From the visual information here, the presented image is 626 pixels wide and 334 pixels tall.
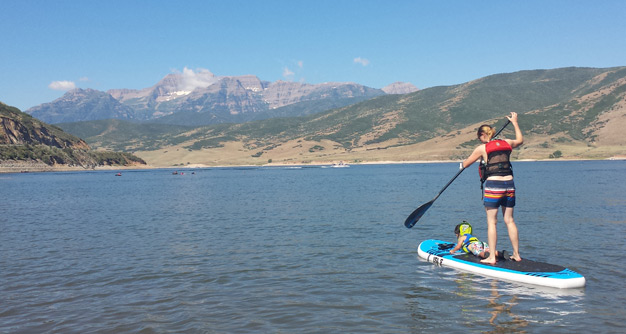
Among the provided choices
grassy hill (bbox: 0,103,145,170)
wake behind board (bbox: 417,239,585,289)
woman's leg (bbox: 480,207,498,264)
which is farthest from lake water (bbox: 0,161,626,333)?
grassy hill (bbox: 0,103,145,170)

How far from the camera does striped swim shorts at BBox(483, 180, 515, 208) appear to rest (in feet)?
45.6

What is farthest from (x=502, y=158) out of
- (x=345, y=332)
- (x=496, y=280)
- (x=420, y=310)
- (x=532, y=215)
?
(x=532, y=215)

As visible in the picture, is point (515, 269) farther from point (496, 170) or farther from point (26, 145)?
point (26, 145)

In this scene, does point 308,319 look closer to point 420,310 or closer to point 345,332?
point 345,332

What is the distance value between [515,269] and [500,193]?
101 inches

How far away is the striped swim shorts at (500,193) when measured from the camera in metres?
13.9

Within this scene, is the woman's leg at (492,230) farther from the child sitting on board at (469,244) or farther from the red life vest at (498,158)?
the red life vest at (498,158)

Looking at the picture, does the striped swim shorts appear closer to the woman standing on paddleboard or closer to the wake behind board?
the woman standing on paddleboard

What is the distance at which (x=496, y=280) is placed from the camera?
1473 centimetres

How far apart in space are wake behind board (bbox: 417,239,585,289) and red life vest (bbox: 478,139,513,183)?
316 cm

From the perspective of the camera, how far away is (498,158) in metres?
13.9

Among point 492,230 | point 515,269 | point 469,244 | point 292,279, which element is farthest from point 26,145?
point 515,269

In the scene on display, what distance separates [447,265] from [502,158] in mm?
4870

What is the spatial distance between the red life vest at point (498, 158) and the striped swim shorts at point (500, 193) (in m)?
0.31
